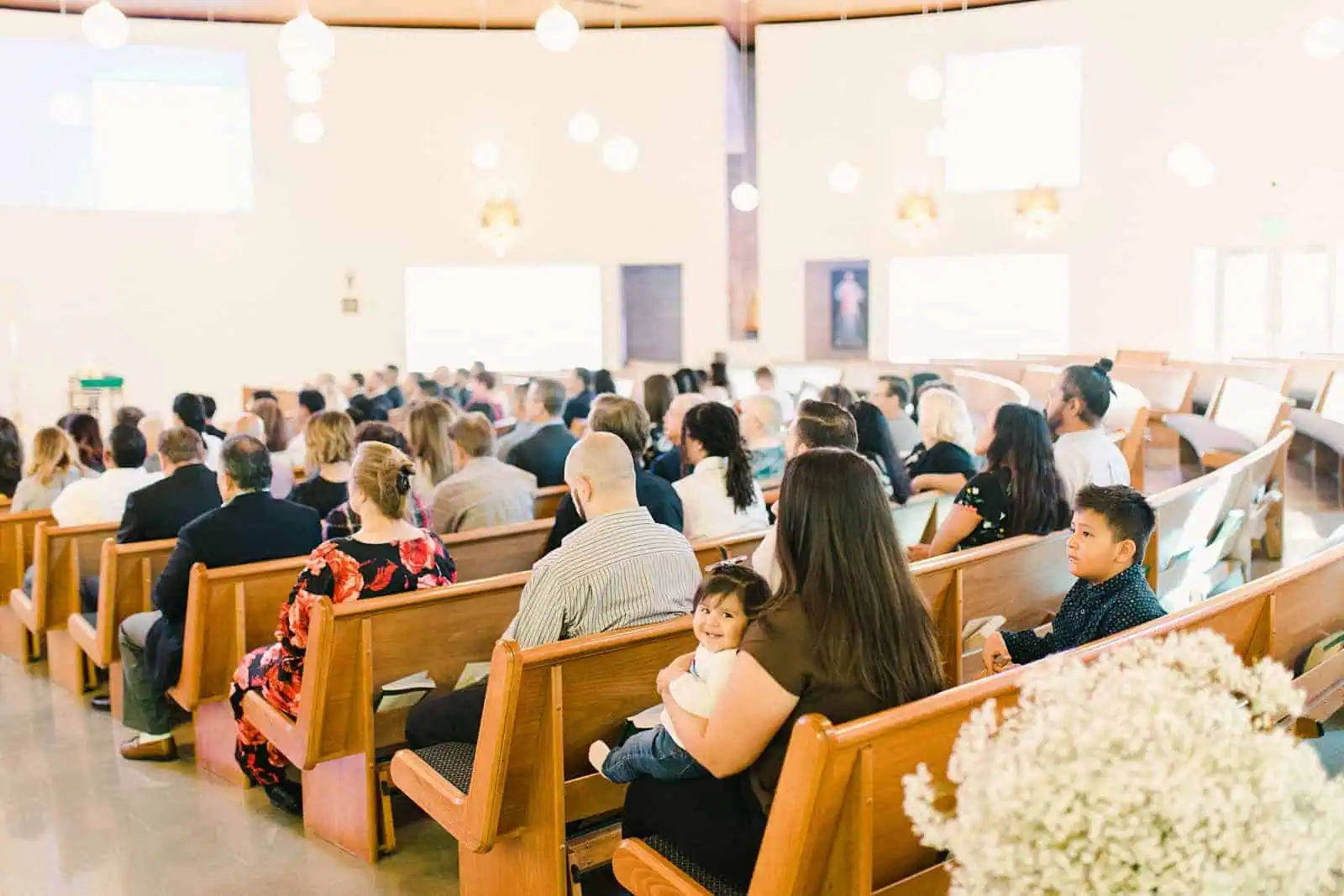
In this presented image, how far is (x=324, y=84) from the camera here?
13070 mm

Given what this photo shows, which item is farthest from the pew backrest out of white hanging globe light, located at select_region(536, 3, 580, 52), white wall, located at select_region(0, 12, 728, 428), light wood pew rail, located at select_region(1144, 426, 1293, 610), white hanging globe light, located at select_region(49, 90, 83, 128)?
white wall, located at select_region(0, 12, 728, 428)

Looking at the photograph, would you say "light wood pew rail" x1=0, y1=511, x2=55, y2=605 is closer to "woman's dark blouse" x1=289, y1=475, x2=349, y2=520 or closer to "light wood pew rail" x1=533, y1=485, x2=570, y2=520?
"woman's dark blouse" x1=289, y1=475, x2=349, y2=520

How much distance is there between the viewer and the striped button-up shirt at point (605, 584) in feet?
9.28

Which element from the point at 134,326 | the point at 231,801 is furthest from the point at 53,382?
the point at 231,801

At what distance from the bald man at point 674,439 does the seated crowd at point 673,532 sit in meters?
0.02

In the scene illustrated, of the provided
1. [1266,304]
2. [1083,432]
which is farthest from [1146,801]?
[1266,304]

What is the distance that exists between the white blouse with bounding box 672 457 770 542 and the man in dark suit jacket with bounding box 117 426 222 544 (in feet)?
5.67

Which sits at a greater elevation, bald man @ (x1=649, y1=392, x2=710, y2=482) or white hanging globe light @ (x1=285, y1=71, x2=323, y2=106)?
white hanging globe light @ (x1=285, y1=71, x2=323, y2=106)

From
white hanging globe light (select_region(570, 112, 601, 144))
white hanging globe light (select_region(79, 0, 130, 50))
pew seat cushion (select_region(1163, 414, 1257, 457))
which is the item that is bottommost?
pew seat cushion (select_region(1163, 414, 1257, 457))

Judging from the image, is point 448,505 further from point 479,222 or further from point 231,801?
point 479,222

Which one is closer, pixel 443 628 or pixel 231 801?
pixel 443 628

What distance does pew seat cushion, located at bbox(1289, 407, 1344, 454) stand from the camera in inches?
311

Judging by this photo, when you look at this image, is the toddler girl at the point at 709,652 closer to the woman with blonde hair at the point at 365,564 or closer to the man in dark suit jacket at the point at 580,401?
the woman with blonde hair at the point at 365,564

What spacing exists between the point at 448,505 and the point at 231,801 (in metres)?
1.32
